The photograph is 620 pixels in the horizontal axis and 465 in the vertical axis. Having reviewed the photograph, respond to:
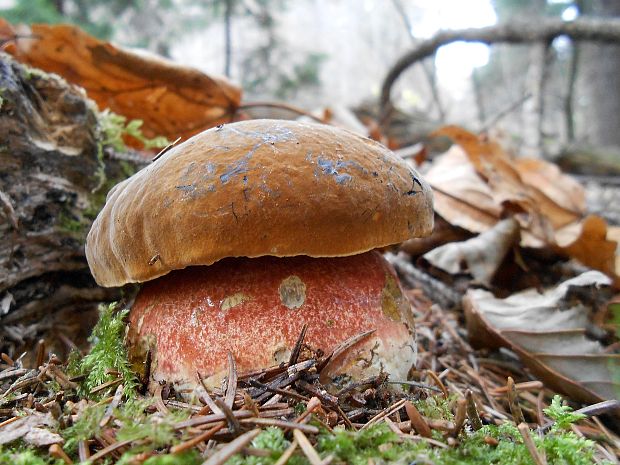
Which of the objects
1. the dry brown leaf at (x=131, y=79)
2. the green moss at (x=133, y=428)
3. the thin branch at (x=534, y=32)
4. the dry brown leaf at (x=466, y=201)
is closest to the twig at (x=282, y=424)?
the green moss at (x=133, y=428)

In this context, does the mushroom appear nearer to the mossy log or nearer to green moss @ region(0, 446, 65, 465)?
green moss @ region(0, 446, 65, 465)

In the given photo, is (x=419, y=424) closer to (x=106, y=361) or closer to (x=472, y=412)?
(x=472, y=412)

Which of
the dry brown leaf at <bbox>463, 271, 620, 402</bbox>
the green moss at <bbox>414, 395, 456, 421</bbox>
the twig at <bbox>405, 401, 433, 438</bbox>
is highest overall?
the twig at <bbox>405, 401, 433, 438</bbox>

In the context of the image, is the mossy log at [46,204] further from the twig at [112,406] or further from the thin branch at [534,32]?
the thin branch at [534,32]

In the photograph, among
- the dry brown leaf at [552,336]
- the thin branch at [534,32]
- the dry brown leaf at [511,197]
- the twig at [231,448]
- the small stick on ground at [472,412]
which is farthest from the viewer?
the thin branch at [534,32]

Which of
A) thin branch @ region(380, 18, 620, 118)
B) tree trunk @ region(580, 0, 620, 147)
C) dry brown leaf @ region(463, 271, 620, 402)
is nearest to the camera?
dry brown leaf @ region(463, 271, 620, 402)

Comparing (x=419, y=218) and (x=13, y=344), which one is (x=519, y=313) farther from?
(x=13, y=344)

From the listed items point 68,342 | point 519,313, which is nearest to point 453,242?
point 519,313

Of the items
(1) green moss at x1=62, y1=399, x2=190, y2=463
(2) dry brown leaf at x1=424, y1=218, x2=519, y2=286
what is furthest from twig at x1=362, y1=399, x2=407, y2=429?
(2) dry brown leaf at x1=424, y1=218, x2=519, y2=286
